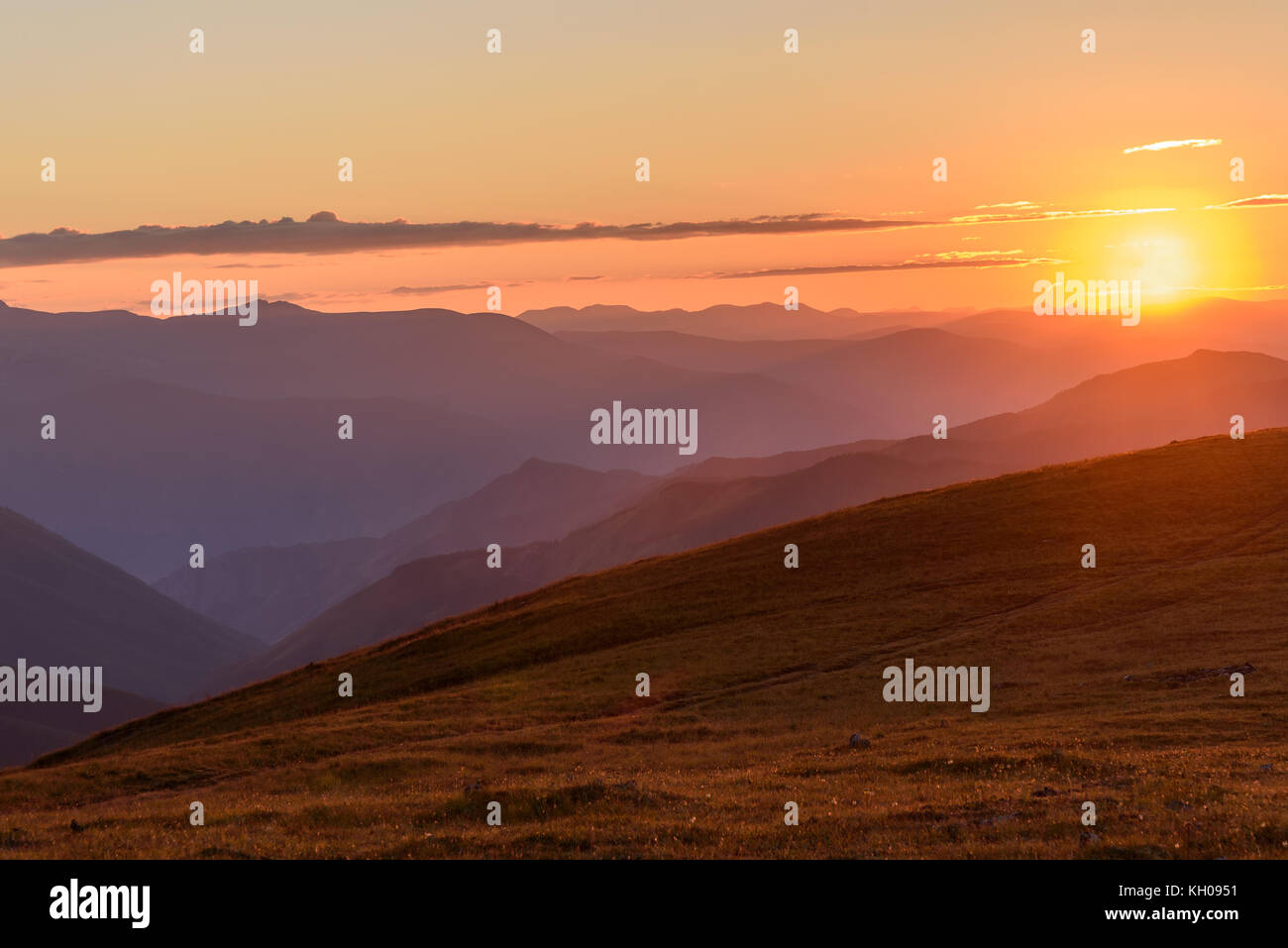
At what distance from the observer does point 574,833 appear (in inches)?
843

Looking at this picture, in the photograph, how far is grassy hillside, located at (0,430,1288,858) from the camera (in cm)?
2206

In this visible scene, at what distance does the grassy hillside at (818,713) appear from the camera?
72.4 feet

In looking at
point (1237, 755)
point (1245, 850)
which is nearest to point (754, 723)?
point (1237, 755)

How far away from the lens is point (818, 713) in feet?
150

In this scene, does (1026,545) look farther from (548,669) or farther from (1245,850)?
(1245,850)

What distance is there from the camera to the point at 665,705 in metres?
50.9
